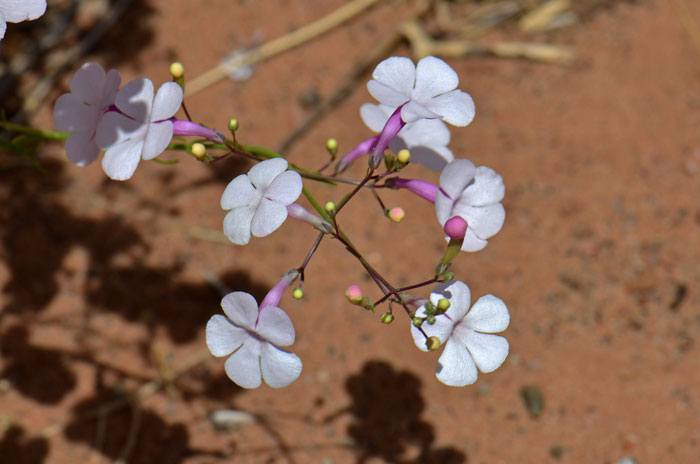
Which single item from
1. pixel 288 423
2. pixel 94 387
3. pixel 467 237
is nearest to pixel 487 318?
pixel 467 237

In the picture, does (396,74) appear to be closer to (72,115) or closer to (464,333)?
(464,333)

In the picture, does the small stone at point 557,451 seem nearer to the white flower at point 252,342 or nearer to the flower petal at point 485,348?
the flower petal at point 485,348

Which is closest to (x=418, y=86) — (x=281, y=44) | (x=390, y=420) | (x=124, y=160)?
(x=124, y=160)

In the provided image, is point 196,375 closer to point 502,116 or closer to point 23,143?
point 23,143

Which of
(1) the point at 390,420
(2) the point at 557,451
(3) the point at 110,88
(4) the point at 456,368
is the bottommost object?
(2) the point at 557,451

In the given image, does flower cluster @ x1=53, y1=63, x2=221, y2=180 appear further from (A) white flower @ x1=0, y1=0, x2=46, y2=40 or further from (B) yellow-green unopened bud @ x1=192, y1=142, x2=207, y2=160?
(A) white flower @ x1=0, y1=0, x2=46, y2=40
